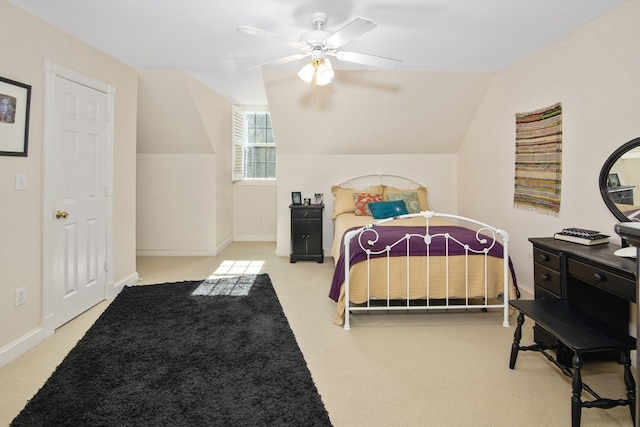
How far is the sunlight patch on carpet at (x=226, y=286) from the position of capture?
12.7 feet

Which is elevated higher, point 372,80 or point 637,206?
point 372,80

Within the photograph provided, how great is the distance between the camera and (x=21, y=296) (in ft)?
8.61

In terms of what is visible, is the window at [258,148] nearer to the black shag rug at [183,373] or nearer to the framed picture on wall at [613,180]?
the black shag rug at [183,373]

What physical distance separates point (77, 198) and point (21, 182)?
0.60m

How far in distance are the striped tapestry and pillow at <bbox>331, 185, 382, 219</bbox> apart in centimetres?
188

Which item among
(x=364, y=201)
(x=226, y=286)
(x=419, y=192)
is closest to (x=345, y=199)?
(x=364, y=201)

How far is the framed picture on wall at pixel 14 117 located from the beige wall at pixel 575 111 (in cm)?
407

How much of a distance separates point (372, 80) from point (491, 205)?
2.02m

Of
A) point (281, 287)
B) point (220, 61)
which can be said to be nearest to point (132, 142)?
point (220, 61)

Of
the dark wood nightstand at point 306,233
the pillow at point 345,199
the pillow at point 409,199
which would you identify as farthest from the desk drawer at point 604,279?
the dark wood nightstand at point 306,233

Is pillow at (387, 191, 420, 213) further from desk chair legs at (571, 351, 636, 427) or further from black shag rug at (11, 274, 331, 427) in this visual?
desk chair legs at (571, 351, 636, 427)

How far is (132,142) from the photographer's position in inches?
156

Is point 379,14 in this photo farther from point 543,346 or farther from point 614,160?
point 543,346

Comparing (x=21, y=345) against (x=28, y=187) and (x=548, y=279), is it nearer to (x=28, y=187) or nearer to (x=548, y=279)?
(x=28, y=187)
